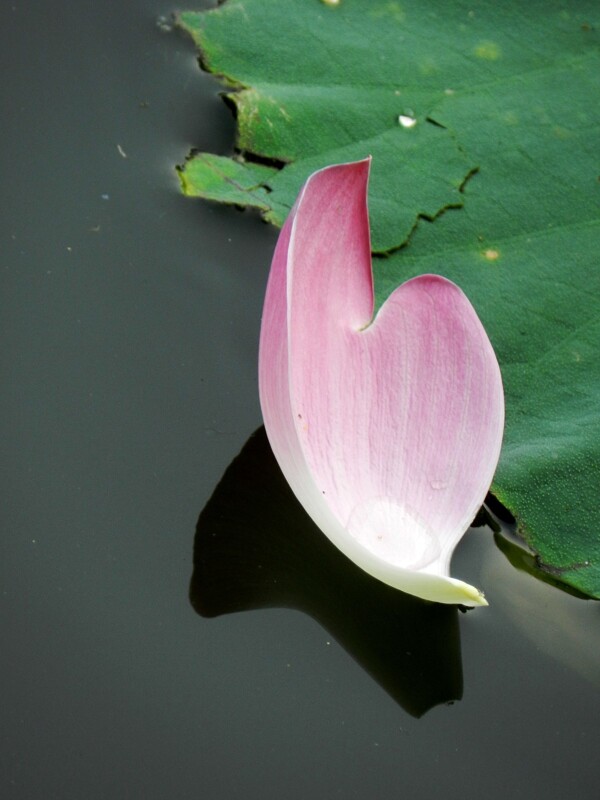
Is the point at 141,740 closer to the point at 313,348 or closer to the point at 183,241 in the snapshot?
the point at 313,348

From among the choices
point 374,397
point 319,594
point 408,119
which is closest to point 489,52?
point 408,119

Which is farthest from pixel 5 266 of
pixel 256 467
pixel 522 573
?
pixel 522 573

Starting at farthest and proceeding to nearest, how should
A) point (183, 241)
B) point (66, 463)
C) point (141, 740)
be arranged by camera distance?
point (183, 241) → point (66, 463) → point (141, 740)

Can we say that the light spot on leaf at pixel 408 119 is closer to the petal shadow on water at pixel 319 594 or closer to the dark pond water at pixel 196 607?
the dark pond water at pixel 196 607

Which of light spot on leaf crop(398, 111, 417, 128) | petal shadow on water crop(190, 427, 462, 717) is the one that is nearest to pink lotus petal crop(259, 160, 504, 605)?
petal shadow on water crop(190, 427, 462, 717)

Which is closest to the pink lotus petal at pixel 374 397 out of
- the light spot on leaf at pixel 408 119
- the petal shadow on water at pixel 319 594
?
the petal shadow on water at pixel 319 594

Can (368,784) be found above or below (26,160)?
below
